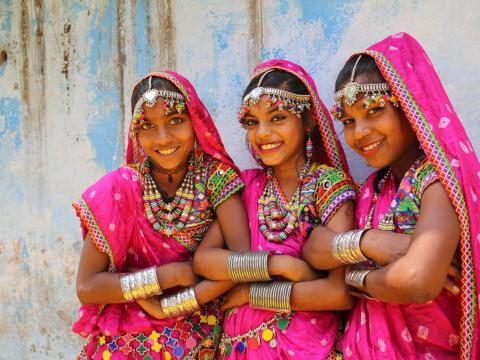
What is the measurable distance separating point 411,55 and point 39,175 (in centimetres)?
263

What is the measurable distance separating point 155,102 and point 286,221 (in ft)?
2.75

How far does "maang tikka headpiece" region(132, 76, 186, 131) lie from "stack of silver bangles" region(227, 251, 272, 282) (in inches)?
30.7

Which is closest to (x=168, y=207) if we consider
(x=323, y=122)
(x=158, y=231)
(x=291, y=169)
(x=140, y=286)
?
(x=158, y=231)

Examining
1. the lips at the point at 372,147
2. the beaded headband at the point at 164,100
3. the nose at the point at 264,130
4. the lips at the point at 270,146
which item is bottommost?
the lips at the point at 372,147

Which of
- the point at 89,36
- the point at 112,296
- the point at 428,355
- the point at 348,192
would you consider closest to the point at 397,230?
the point at 348,192

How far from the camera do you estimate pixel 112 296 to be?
9.25ft

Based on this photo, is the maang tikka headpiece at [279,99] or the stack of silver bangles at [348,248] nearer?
the stack of silver bangles at [348,248]

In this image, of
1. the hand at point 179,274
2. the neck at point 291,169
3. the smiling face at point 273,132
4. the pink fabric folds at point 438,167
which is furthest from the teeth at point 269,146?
the hand at point 179,274

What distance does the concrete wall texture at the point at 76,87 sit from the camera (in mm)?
3598

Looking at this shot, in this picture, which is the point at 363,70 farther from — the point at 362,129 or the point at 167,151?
the point at 167,151

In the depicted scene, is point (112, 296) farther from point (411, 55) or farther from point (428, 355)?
point (411, 55)

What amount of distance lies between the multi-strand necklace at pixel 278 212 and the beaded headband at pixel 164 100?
599 mm

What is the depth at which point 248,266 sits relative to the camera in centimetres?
265

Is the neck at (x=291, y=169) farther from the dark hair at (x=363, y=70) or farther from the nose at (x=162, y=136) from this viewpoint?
the nose at (x=162, y=136)
